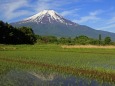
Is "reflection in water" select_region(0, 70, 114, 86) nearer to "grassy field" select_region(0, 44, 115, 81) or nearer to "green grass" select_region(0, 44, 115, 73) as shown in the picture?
"grassy field" select_region(0, 44, 115, 81)

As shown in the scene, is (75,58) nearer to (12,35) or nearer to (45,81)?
(45,81)

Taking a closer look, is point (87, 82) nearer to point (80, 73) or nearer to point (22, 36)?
point (80, 73)

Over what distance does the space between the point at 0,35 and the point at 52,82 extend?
4864 cm

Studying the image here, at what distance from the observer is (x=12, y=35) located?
6141cm

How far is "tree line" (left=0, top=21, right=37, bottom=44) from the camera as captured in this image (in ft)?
198

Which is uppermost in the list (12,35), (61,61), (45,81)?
(12,35)

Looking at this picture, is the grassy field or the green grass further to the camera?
the green grass

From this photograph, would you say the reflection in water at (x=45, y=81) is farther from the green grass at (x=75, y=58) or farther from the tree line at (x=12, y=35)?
the tree line at (x=12, y=35)

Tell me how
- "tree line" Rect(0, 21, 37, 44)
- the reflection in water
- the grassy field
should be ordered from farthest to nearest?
"tree line" Rect(0, 21, 37, 44)
the grassy field
the reflection in water

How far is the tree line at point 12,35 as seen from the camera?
60.4 m

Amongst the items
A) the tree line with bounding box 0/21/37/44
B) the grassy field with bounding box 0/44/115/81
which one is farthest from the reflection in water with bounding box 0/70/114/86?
the tree line with bounding box 0/21/37/44

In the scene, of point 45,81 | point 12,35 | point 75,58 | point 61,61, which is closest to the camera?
point 45,81

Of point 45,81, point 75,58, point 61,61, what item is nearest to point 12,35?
point 75,58

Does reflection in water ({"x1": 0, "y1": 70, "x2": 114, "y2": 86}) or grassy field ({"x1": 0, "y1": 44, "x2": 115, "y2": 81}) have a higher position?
grassy field ({"x1": 0, "y1": 44, "x2": 115, "y2": 81})
